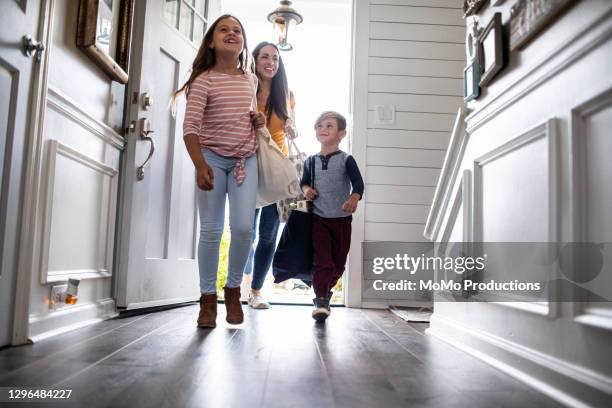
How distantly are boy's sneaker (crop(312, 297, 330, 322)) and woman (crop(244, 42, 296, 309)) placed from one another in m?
0.51

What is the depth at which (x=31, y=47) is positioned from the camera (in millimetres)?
1628

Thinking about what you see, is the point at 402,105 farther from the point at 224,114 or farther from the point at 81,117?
the point at 81,117

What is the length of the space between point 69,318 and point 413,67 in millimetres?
2675

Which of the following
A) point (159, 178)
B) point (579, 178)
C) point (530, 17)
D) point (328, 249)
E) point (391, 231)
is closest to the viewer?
point (579, 178)

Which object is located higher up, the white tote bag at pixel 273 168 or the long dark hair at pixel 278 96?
the long dark hair at pixel 278 96

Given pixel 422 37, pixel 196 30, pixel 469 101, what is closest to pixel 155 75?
pixel 196 30

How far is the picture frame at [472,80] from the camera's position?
1.89 meters

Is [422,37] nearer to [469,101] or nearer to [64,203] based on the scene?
[469,101]

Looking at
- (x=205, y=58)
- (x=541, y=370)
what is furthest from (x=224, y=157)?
(x=541, y=370)

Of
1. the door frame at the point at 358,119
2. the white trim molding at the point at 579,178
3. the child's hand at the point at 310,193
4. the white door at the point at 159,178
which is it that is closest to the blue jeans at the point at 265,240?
the child's hand at the point at 310,193

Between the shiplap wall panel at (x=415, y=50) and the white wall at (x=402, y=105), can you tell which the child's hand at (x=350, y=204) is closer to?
the white wall at (x=402, y=105)

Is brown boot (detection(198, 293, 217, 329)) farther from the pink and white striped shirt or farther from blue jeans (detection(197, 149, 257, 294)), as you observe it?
the pink and white striped shirt

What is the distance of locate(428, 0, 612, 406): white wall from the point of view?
108 centimetres

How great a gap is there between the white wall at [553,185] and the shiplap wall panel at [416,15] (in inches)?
78.1
